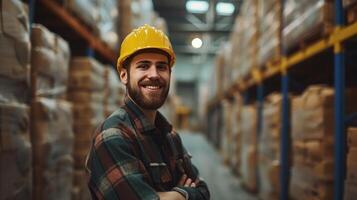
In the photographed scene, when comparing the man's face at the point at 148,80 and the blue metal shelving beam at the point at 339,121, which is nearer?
the man's face at the point at 148,80

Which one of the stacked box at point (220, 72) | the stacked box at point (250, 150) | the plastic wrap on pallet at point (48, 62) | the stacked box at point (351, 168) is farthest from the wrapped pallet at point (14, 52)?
the stacked box at point (220, 72)

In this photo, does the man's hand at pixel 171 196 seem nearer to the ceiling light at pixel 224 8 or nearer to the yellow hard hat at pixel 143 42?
the yellow hard hat at pixel 143 42

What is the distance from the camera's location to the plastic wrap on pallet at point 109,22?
5.17 meters

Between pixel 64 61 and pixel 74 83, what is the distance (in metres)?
0.77

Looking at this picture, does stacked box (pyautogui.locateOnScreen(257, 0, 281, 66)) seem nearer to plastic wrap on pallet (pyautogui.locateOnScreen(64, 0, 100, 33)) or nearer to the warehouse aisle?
the warehouse aisle

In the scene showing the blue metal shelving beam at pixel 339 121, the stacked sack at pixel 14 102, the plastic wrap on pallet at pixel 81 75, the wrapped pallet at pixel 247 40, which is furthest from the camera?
the wrapped pallet at pixel 247 40

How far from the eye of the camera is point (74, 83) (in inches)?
179

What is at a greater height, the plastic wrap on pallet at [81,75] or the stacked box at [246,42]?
the stacked box at [246,42]

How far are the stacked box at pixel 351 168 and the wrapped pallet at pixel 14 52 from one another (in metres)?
2.49

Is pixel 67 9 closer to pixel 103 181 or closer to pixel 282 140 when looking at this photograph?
pixel 103 181

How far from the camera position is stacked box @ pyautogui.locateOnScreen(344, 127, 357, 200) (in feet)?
9.39

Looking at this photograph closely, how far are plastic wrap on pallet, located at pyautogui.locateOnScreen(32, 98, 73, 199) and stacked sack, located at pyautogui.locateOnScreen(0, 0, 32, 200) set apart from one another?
15.4 inches

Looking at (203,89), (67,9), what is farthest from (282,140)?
(203,89)

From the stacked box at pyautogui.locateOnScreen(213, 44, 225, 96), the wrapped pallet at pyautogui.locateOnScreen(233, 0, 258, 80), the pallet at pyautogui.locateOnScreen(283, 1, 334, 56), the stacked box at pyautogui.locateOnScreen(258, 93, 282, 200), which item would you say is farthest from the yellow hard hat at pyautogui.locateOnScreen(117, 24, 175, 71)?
the stacked box at pyautogui.locateOnScreen(213, 44, 225, 96)
